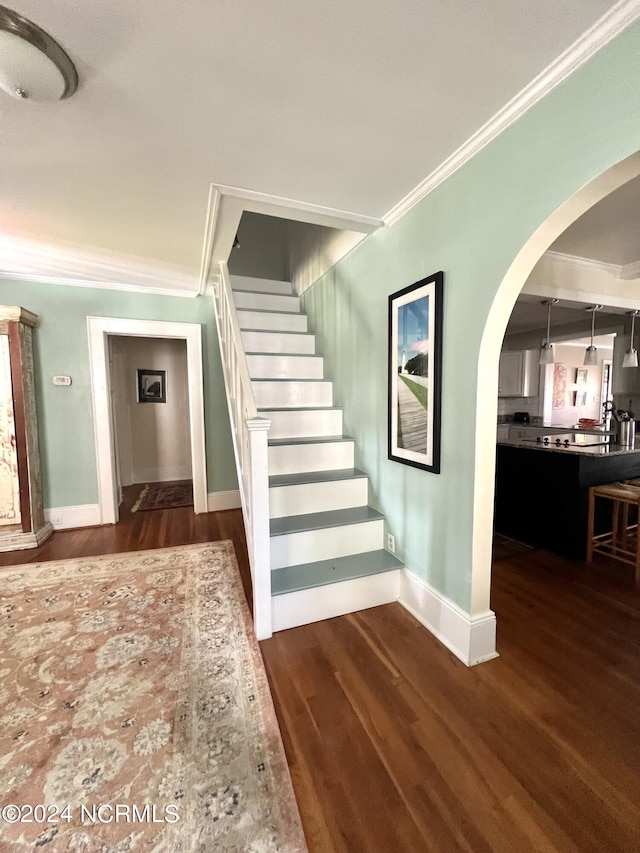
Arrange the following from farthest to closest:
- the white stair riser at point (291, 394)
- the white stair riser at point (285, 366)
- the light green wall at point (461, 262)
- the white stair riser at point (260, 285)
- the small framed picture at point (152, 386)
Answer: the small framed picture at point (152, 386) → the white stair riser at point (260, 285) → the white stair riser at point (285, 366) → the white stair riser at point (291, 394) → the light green wall at point (461, 262)

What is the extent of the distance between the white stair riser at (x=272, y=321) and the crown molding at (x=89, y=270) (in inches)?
24.4

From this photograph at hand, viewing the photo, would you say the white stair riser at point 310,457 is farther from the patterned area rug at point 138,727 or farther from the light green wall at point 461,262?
the patterned area rug at point 138,727

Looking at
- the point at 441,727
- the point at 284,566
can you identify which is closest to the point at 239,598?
the point at 284,566

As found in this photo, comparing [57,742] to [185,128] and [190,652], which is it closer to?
[190,652]

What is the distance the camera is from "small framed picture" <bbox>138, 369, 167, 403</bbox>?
207 inches

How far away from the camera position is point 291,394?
304cm

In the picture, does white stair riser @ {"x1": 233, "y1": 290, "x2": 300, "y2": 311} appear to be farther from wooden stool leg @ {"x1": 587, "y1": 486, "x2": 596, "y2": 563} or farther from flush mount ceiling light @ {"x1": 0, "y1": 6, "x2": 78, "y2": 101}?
wooden stool leg @ {"x1": 587, "y1": 486, "x2": 596, "y2": 563}

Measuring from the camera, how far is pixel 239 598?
2.22 meters

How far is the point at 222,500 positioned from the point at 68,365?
6.78ft

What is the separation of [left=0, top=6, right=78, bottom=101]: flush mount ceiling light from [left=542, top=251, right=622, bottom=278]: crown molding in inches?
124

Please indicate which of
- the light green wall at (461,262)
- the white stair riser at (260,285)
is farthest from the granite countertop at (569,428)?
the white stair riser at (260,285)

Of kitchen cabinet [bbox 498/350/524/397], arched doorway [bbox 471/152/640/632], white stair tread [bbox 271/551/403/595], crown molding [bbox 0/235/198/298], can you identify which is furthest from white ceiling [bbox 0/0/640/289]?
kitchen cabinet [bbox 498/350/524/397]

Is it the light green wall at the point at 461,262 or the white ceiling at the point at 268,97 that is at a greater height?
the white ceiling at the point at 268,97

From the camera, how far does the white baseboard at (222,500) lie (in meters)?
3.95
